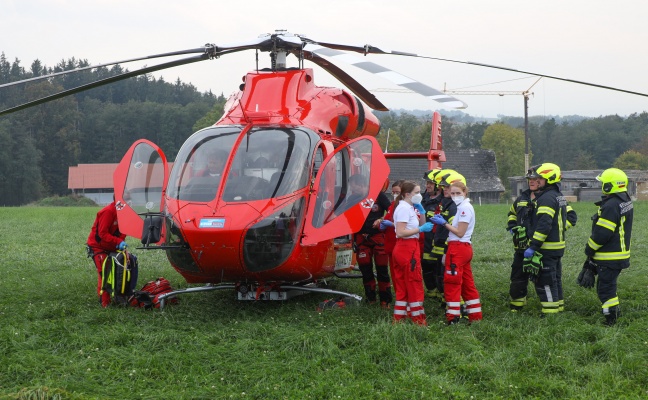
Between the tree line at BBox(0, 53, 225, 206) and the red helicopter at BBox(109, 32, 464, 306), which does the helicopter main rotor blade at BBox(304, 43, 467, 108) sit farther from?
the tree line at BBox(0, 53, 225, 206)

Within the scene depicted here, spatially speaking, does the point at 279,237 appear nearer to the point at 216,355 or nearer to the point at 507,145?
the point at 216,355

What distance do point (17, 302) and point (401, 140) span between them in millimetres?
75429

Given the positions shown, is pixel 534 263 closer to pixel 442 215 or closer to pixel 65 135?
pixel 442 215

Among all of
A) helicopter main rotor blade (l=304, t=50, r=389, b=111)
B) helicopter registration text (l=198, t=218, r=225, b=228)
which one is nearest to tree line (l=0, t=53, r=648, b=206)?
helicopter main rotor blade (l=304, t=50, r=389, b=111)

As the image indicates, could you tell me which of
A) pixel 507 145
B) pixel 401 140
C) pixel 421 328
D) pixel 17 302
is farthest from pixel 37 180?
pixel 421 328

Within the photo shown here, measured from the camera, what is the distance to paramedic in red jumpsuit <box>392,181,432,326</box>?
766 cm

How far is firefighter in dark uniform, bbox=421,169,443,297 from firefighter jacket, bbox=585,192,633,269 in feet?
6.72

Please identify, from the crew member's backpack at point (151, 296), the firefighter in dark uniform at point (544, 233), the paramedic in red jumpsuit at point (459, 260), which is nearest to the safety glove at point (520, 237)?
the firefighter in dark uniform at point (544, 233)

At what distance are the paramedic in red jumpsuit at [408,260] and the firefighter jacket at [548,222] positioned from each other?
126 cm

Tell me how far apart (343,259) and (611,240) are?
130 inches

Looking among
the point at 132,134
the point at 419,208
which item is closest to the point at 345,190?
the point at 419,208

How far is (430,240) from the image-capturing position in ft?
29.4

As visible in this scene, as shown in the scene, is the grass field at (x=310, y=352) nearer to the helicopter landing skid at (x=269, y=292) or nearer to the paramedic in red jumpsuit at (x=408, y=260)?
the helicopter landing skid at (x=269, y=292)

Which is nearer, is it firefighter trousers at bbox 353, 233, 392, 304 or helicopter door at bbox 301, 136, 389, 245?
helicopter door at bbox 301, 136, 389, 245
